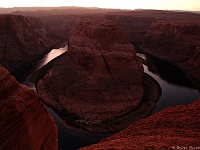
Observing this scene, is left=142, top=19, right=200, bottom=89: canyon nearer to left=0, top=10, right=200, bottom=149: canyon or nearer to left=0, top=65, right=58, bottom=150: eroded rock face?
left=0, top=10, right=200, bottom=149: canyon

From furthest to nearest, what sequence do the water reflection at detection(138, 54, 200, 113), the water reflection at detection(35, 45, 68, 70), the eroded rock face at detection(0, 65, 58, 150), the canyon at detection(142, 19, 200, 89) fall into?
the water reflection at detection(35, 45, 68, 70) → the canyon at detection(142, 19, 200, 89) → the water reflection at detection(138, 54, 200, 113) → the eroded rock face at detection(0, 65, 58, 150)

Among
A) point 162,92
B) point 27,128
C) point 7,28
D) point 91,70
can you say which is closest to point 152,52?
point 162,92

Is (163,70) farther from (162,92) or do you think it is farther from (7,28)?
(7,28)

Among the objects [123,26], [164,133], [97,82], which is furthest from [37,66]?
[123,26]

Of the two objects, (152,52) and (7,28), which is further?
(152,52)

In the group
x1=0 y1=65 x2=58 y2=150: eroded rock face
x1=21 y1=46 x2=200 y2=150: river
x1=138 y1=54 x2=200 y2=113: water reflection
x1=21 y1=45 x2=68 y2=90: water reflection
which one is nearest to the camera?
x1=0 y1=65 x2=58 y2=150: eroded rock face

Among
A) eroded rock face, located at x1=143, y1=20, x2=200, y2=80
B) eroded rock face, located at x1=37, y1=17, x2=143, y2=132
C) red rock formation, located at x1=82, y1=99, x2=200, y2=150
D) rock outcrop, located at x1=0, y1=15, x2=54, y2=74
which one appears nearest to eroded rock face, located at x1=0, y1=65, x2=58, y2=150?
red rock formation, located at x1=82, y1=99, x2=200, y2=150

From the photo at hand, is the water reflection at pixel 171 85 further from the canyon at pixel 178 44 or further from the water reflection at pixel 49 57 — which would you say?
the water reflection at pixel 49 57

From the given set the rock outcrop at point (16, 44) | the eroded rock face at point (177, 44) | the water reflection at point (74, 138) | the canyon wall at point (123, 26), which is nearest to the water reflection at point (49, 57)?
the rock outcrop at point (16, 44)
